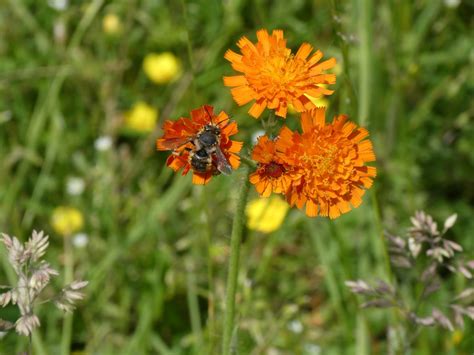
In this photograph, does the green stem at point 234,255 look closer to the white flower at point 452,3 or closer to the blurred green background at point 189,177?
the blurred green background at point 189,177

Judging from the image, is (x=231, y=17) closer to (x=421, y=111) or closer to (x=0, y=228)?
Result: (x=421, y=111)

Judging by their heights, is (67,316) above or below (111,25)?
below

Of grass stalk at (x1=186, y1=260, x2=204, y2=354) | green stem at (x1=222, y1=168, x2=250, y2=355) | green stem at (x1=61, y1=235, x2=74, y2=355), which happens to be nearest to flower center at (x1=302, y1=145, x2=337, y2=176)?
green stem at (x1=222, y1=168, x2=250, y2=355)

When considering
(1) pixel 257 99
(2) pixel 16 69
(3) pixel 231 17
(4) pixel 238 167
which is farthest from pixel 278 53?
(2) pixel 16 69

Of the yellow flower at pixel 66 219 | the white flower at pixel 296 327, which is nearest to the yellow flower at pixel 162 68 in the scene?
→ the yellow flower at pixel 66 219

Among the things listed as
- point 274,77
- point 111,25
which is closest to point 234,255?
point 274,77

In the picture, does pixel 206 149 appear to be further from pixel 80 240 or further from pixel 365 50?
pixel 80 240

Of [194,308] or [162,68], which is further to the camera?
[162,68]
